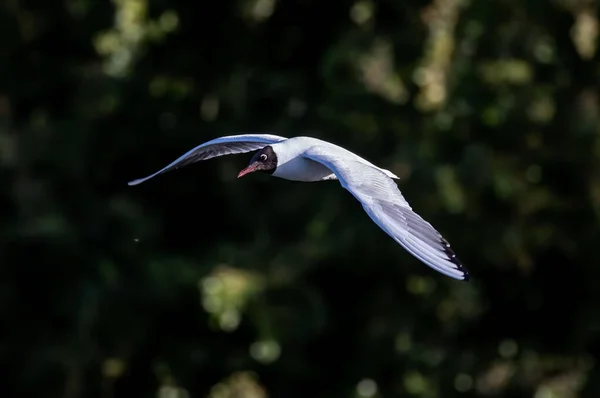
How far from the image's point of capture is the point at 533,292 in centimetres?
1125

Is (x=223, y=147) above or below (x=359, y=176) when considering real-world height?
below

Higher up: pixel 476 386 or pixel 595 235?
pixel 595 235

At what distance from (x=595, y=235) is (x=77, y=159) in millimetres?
3770

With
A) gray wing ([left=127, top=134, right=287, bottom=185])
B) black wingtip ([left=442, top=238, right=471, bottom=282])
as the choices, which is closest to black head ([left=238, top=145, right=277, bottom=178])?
gray wing ([left=127, top=134, right=287, bottom=185])

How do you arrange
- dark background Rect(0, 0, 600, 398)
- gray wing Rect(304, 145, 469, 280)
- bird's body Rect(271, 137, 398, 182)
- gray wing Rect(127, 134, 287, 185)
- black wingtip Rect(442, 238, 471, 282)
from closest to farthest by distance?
black wingtip Rect(442, 238, 471, 282)
gray wing Rect(304, 145, 469, 280)
bird's body Rect(271, 137, 398, 182)
gray wing Rect(127, 134, 287, 185)
dark background Rect(0, 0, 600, 398)

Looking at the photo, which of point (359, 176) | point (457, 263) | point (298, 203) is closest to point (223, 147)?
point (359, 176)

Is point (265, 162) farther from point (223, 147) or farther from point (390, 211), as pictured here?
point (390, 211)

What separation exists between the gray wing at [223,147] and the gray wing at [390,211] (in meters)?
0.58

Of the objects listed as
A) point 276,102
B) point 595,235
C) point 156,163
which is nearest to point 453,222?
point 595,235

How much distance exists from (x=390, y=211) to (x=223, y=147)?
59.8 inches

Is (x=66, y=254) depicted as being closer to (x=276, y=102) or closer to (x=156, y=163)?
(x=156, y=163)

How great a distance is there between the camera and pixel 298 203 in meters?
11.0

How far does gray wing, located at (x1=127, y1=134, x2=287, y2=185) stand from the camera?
22.0 feet

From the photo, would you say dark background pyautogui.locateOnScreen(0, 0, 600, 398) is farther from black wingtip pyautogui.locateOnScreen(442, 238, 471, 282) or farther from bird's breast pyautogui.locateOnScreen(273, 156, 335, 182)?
black wingtip pyautogui.locateOnScreen(442, 238, 471, 282)
